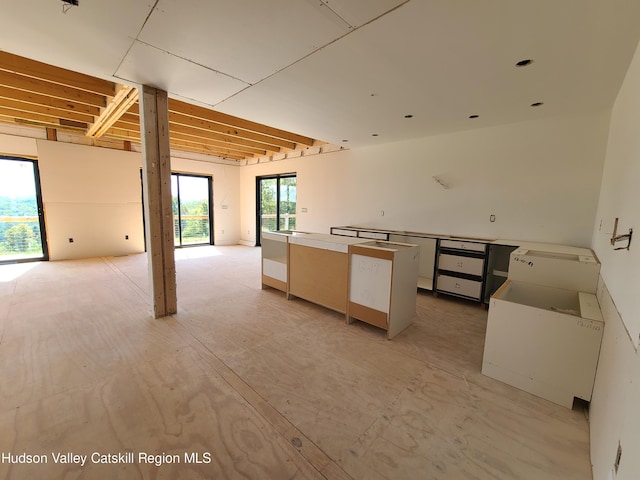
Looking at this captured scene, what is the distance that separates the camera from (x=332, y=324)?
301 cm

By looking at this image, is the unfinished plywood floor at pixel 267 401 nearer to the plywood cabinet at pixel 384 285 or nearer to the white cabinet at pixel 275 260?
the plywood cabinet at pixel 384 285

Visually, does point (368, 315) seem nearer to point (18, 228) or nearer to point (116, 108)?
point (116, 108)

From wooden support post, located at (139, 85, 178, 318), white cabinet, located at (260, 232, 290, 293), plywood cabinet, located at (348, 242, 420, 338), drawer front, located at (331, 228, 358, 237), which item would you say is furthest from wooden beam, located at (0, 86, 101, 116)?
plywood cabinet, located at (348, 242, 420, 338)

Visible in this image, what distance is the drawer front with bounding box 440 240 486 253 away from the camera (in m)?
3.57

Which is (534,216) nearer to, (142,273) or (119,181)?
(142,273)

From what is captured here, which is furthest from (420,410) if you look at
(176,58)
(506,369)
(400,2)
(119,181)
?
(119,181)

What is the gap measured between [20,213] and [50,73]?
413 cm

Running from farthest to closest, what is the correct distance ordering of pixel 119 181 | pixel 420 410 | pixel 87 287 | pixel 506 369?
pixel 119 181 < pixel 87 287 < pixel 506 369 < pixel 420 410

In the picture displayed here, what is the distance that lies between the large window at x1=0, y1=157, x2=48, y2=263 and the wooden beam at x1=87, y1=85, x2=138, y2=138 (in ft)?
5.39

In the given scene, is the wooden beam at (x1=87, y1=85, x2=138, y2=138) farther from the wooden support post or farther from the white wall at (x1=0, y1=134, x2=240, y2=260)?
the white wall at (x1=0, y1=134, x2=240, y2=260)

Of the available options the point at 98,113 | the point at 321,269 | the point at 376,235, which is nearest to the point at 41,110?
the point at 98,113

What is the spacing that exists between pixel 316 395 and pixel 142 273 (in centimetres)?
450

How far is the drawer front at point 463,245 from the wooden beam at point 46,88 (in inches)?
219

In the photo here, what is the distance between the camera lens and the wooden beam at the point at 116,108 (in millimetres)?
3456
